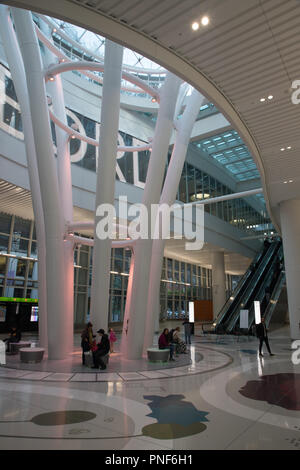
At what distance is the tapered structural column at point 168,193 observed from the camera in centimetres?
1237

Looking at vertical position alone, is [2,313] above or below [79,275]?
below

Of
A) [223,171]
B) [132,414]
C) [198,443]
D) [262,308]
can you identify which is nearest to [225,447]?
[198,443]

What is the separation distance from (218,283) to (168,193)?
19490 millimetres

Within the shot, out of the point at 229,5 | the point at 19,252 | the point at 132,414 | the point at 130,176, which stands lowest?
the point at 132,414

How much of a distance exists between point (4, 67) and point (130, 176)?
10673 millimetres

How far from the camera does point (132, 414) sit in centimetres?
478

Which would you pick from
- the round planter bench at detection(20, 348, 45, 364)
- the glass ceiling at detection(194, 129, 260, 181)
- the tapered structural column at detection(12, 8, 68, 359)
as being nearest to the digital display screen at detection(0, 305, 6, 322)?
the tapered structural column at detection(12, 8, 68, 359)

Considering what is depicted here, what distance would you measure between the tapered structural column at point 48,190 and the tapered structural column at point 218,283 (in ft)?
70.4

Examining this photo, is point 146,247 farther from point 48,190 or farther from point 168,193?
point 48,190

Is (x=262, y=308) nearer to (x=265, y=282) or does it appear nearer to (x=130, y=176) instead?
(x=265, y=282)

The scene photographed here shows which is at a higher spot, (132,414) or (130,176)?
(130,176)

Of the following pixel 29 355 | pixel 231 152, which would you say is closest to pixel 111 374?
pixel 29 355

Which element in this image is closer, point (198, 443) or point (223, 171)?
point (198, 443)

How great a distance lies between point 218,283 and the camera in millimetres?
30578
